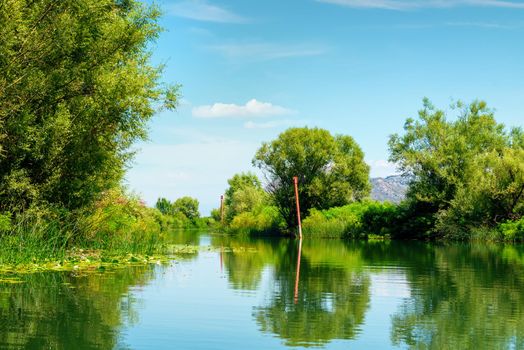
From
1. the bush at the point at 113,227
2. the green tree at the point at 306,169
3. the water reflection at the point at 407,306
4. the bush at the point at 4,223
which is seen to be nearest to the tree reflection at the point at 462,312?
the water reflection at the point at 407,306

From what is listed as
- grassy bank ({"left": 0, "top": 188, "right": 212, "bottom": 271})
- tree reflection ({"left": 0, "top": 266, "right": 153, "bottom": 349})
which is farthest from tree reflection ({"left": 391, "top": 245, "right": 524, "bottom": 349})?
grassy bank ({"left": 0, "top": 188, "right": 212, "bottom": 271})

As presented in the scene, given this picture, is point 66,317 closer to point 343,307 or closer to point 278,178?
point 343,307

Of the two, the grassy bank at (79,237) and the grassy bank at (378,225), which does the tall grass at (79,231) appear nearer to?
the grassy bank at (79,237)

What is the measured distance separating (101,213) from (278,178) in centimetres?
5285

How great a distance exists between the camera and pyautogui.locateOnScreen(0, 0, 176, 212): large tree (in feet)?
69.3

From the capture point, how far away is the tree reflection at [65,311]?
9.22 metres

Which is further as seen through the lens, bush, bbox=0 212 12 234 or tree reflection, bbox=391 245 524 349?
bush, bbox=0 212 12 234

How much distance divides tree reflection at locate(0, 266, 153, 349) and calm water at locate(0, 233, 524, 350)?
→ 0.02 m

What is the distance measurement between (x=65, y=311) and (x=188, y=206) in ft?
452

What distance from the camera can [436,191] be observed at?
204 feet

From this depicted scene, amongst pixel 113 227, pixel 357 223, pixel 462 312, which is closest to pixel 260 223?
pixel 357 223

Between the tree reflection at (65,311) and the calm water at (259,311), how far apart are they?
0.02 metres

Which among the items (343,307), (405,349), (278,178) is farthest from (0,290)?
(278,178)

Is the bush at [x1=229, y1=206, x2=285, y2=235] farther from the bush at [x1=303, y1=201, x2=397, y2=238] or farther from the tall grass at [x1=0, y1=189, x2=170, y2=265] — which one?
the tall grass at [x1=0, y1=189, x2=170, y2=265]
